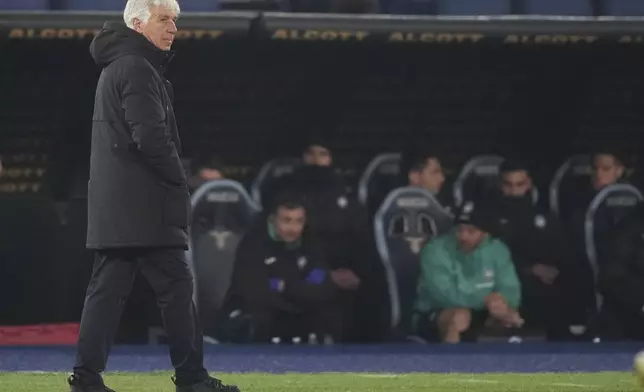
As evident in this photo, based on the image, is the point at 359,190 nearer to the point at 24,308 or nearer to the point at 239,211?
the point at 239,211

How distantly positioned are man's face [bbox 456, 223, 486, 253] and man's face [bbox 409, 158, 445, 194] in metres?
0.52

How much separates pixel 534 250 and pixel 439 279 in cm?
89

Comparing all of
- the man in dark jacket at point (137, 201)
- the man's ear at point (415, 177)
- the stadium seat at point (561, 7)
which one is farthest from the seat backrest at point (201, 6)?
the man in dark jacket at point (137, 201)

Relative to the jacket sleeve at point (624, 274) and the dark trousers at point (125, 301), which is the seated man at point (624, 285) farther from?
the dark trousers at point (125, 301)

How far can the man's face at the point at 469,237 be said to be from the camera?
12500 millimetres

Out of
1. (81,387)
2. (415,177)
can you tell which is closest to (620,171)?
(415,177)

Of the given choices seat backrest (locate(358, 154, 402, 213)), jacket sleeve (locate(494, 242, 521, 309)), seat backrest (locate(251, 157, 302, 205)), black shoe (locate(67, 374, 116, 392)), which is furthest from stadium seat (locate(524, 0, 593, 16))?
black shoe (locate(67, 374, 116, 392))

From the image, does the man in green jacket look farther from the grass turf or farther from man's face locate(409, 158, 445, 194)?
the grass turf

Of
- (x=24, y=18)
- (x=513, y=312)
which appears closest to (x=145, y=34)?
(x=24, y=18)

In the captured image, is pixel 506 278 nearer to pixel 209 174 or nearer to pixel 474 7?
→ pixel 474 7

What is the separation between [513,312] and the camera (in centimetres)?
1262

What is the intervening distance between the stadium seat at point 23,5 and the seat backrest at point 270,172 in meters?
2.30

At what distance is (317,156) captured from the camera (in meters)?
12.6

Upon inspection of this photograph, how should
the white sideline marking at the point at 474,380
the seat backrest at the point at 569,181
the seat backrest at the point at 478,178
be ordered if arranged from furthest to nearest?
the seat backrest at the point at 569,181
the seat backrest at the point at 478,178
the white sideline marking at the point at 474,380
